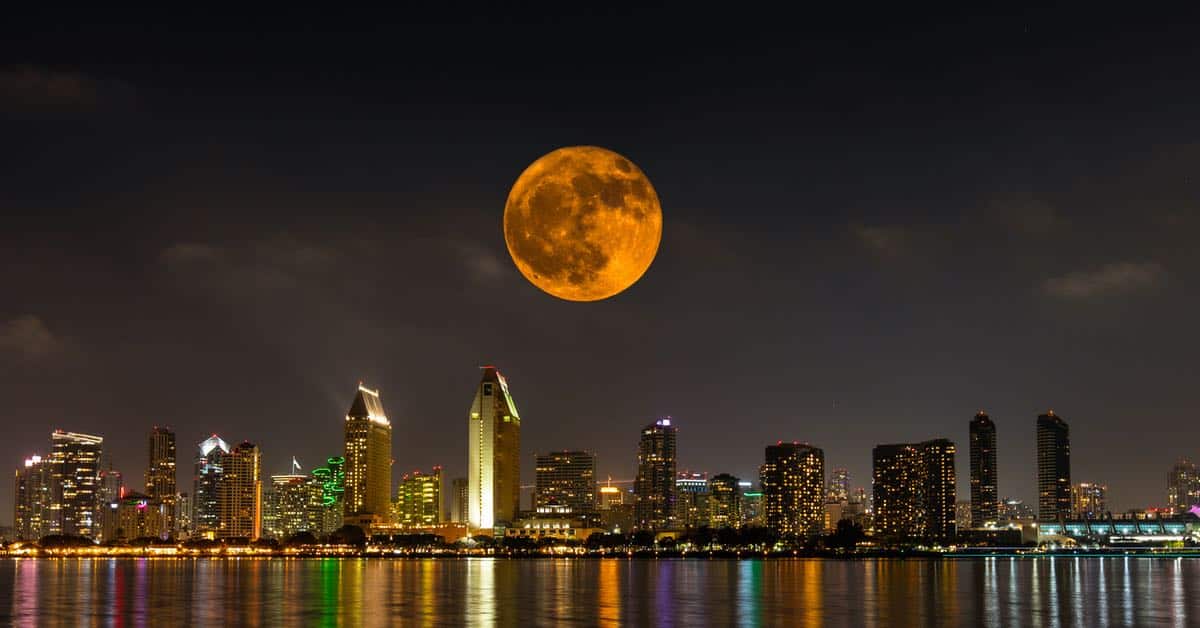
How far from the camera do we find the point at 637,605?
75.8 metres

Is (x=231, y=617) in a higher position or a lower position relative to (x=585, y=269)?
lower

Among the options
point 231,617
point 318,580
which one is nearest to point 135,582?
point 318,580

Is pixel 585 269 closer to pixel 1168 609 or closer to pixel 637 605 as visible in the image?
pixel 637 605

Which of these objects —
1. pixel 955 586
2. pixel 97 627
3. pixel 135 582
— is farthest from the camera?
pixel 135 582

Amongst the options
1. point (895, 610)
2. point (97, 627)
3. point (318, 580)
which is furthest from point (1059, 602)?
point (318, 580)

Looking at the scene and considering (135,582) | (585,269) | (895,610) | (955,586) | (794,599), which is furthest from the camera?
(135,582)

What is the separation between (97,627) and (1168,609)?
62847mm

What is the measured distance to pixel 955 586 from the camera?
106000mm

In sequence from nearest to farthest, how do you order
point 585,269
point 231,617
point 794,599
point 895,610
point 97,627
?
point 585,269, point 97,627, point 231,617, point 895,610, point 794,599

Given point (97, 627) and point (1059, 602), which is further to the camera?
point (1059, 602)

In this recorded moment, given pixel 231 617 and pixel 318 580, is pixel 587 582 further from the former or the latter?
pixel 231 617

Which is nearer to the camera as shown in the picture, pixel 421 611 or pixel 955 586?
pixel 421 611

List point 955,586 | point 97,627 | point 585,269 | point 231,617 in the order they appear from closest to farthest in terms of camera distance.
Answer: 1. point 585,269
2. point 97,627
3. point 231,617
4. point 955,586

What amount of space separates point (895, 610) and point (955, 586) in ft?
121
